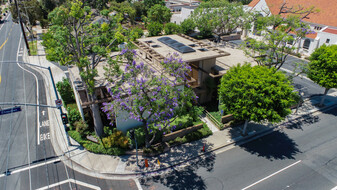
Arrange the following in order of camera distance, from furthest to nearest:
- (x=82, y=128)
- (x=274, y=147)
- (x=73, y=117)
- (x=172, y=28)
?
(x=172, y=28), (x=73, y=117), (x=82, y=128), (x=274, y=147)

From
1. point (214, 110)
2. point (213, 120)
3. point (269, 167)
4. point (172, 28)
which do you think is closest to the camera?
point (269, 167)

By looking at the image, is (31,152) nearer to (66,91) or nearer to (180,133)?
(66,91)

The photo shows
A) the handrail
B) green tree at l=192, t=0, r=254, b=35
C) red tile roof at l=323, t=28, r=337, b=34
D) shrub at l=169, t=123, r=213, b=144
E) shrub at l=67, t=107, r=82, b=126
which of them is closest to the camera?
shrub at l=169, t=123, r=213, b=144

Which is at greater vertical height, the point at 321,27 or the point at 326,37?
the point at 321,27

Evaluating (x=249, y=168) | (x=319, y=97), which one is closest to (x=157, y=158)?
(x=249, y=168)

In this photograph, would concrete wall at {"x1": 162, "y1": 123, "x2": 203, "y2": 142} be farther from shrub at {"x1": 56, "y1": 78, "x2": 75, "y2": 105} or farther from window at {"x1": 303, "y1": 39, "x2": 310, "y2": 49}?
window at {"x1": 303, "y1": 39, "x2": 310, "y2": 49}

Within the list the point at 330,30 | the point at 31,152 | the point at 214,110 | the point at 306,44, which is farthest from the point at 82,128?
the point at 330,30

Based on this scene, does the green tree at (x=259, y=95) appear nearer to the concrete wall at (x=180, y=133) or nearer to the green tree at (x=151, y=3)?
the concrete wall at (x=180, y=133)

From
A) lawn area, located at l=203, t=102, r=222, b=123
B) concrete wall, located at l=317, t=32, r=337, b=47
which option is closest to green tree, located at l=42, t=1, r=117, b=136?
lawn area, located at l=203, t=102, r=222, b=123

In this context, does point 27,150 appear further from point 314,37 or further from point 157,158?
point 314,37
